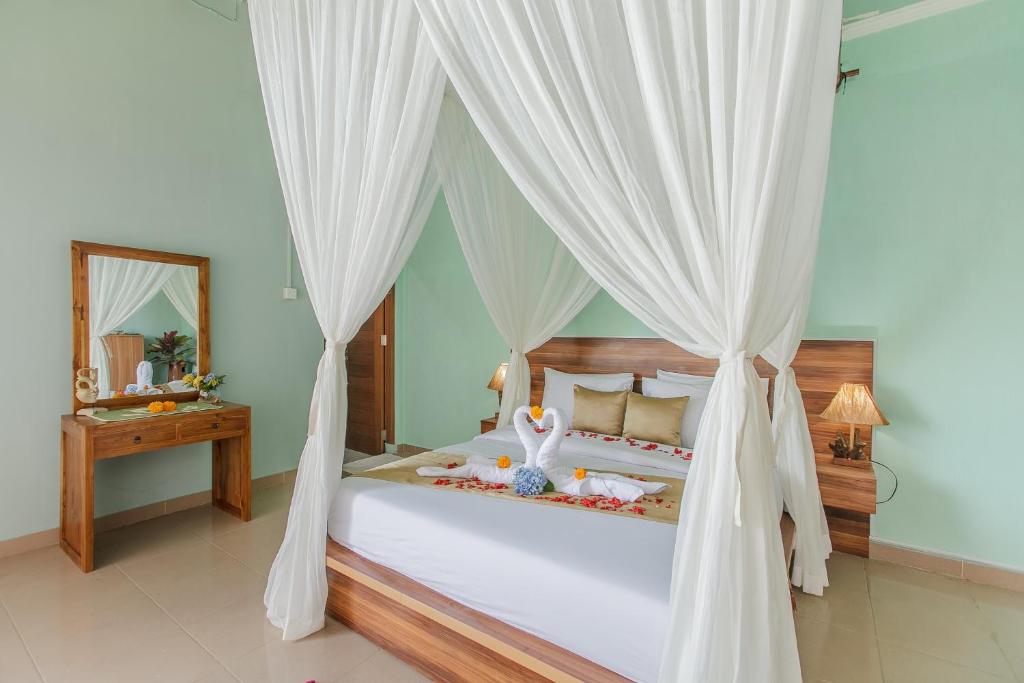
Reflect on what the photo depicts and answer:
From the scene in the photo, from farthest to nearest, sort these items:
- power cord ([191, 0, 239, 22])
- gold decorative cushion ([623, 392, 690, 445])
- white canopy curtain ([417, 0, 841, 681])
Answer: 1. power cord ([191, 0, 239, 22])
2. gold decorative cushion ([623, 392, 690, 445])
3. white canopy curtain ([417, 0, 841, 681])

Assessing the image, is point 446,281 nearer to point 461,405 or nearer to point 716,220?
point 461,405

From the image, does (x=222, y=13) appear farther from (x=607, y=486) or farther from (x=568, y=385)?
(x=607, y=486)

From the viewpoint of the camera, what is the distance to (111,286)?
2.95 m

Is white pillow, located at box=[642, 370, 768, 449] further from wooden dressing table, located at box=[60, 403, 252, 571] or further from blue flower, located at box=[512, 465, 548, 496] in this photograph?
wooden dressing table, located at box=[60, 403, 252, 571]

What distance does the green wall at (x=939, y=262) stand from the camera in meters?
2.46

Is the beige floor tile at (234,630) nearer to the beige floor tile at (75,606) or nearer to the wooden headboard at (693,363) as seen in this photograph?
the beige floor tile at (75,606)

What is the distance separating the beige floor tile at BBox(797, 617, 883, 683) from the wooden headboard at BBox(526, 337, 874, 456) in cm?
110

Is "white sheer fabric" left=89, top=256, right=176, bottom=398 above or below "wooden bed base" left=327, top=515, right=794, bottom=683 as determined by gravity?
above

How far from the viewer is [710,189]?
4.00 feet

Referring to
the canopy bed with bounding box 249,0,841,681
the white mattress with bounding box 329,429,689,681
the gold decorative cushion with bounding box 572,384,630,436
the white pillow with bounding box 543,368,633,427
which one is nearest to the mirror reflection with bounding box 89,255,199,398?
the white mattress with bounding box 329,429,689,681

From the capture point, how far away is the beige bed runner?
187cm

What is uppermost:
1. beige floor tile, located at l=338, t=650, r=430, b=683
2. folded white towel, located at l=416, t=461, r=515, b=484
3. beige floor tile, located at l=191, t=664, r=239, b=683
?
folded white towel, located at l=416, t=461, r=515, b=484

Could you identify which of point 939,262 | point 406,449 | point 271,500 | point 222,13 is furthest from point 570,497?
point 222,13

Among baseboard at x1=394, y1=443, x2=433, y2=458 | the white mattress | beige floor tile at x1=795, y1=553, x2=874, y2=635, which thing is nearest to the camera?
the white mattress
